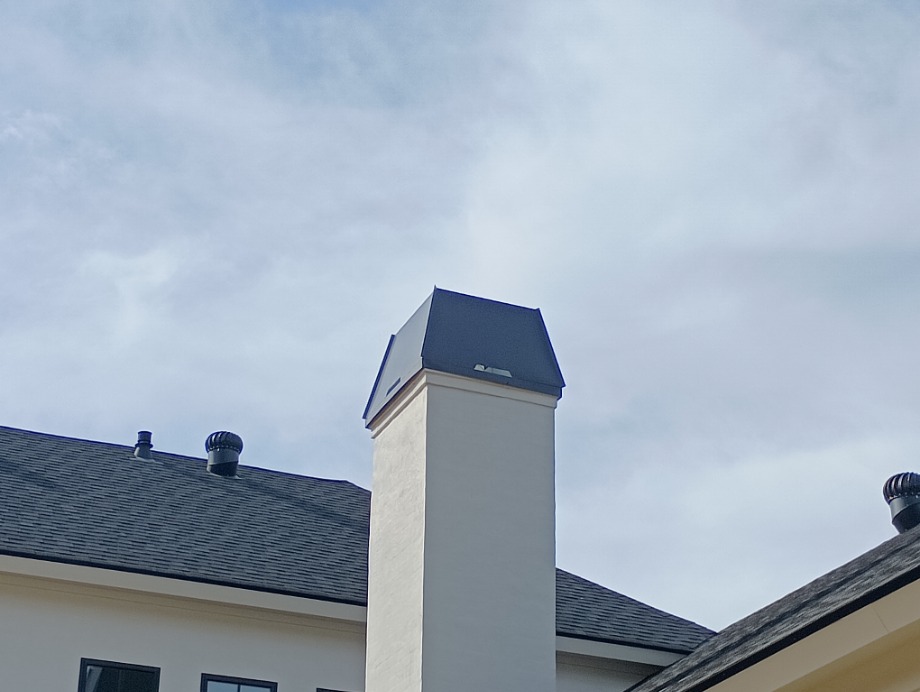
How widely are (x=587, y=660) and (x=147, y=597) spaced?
4.71 meters

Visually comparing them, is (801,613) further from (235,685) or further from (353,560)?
(353,560)

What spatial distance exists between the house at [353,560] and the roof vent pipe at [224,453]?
0.10ft

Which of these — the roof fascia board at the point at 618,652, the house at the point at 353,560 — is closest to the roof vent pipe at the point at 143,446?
the house at the point at 353,560

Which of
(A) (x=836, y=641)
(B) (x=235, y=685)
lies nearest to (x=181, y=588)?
(B) (x=235, y=685)

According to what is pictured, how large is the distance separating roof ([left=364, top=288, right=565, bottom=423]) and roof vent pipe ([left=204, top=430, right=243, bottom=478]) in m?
7.60

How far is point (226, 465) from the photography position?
1794cm

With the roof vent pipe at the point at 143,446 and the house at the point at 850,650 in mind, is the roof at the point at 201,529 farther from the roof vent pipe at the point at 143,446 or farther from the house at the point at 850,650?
the house at the point at 850,650

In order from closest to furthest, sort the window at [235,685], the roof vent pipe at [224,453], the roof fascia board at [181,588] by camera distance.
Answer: the roof fascia board at [181,588], the window at [235,685], the roof vent pipe at [224,453]

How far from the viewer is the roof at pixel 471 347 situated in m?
9.89

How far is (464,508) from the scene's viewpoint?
9367mm

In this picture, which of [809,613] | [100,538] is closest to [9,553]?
[100,538]

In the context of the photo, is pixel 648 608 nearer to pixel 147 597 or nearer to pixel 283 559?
pixel 283 559

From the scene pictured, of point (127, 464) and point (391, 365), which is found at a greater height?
point (127, 464)

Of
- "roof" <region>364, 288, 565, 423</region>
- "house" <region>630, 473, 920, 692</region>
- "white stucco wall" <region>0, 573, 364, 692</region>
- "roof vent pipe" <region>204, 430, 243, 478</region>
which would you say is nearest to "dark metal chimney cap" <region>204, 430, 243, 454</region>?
"roof vent pipe" <region>204, 430, 243, 478</region>
